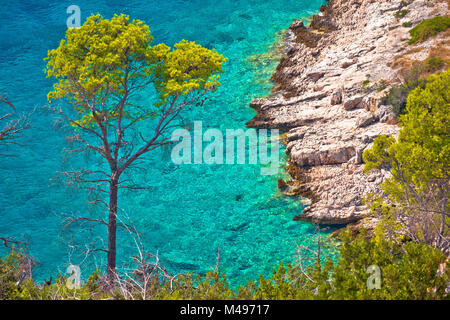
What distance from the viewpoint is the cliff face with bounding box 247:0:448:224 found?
2492 cm

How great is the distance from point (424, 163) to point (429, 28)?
59.0ft

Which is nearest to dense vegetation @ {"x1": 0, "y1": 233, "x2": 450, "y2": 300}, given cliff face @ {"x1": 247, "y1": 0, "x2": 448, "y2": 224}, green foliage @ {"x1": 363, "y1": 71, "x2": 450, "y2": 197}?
green foliage @ {"x1": 363, "y1": 71, "x2": 450, "y2": 197}

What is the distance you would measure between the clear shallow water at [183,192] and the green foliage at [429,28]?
991cm

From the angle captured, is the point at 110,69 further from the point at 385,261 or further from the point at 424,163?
the point at 385,261

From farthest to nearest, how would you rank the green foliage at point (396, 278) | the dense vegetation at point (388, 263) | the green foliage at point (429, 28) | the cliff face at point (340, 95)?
the green foliage at point (429, 28) < the cliff face at point (340, 95) < the dense vegetation at point (388, 263) < the green foliage at point (396, 278)

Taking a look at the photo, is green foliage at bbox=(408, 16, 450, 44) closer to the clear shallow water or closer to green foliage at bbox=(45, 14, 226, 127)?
the clear shallow water

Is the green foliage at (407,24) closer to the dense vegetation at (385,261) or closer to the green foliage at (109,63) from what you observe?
the dense vegetation at (385,261)

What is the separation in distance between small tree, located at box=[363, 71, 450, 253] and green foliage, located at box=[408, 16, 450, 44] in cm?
1536

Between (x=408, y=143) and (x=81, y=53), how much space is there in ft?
40.3

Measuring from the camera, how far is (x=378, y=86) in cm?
2861

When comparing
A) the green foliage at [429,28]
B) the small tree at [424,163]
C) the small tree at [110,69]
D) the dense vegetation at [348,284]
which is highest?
the green foliage at [429,28]

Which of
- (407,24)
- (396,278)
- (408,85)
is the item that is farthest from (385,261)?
(407,24)

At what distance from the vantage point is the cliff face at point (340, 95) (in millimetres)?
24922

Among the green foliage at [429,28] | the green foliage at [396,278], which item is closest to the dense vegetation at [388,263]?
the green foliage at [396,278]
